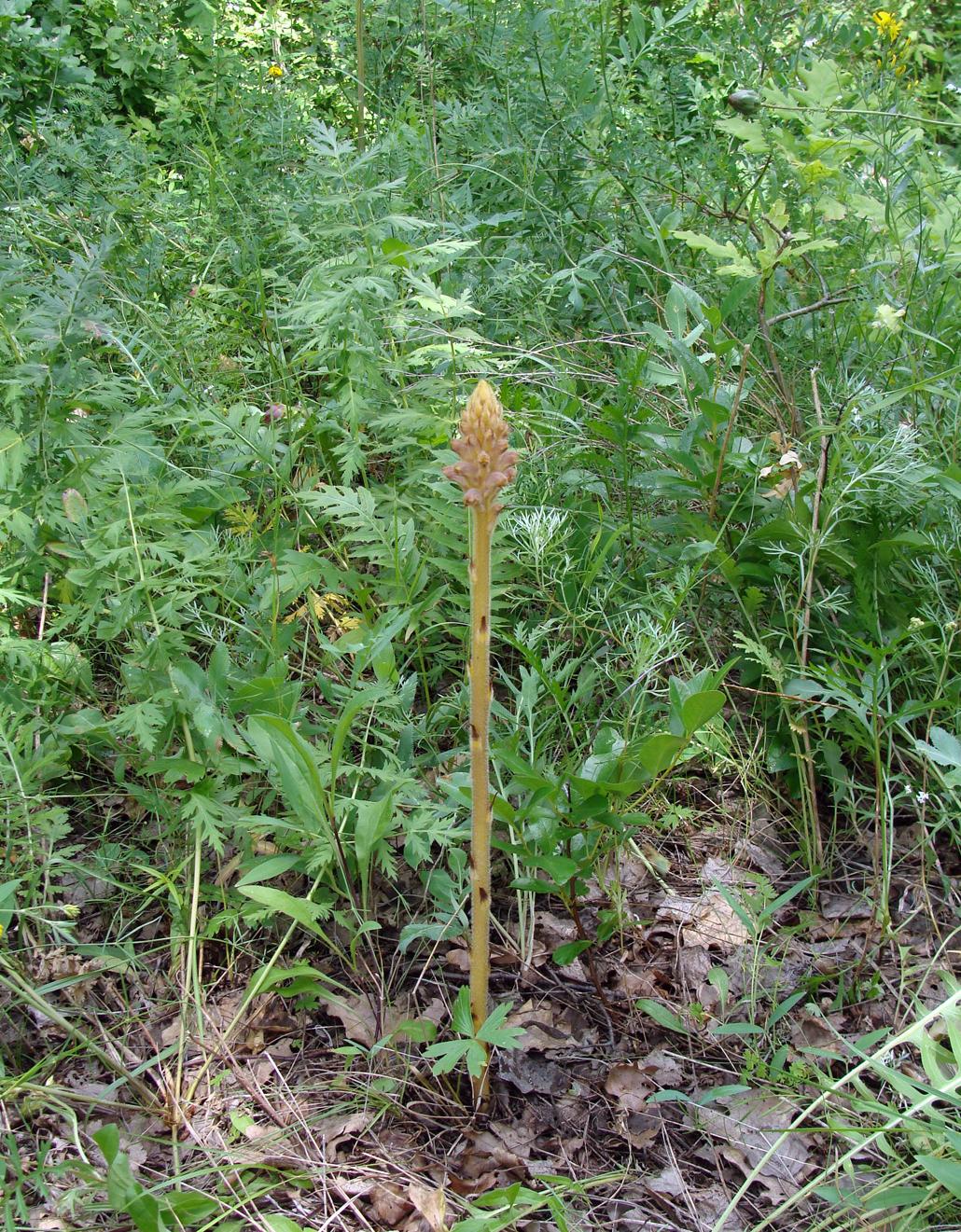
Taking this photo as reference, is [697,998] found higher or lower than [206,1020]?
lower

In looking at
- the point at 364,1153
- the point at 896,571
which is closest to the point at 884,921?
the point at 896,571

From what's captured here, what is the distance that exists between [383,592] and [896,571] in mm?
1177

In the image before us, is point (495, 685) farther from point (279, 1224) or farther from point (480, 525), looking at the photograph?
point (279, 1224)

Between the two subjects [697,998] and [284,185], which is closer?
[697,998]

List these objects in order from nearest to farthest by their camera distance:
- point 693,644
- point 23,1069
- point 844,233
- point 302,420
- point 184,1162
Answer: point 184,1162 → point 23,1069 → point 693,644 → point 302,420 → point 844,233

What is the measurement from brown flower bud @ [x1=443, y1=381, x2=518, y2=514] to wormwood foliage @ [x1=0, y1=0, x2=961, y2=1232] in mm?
13

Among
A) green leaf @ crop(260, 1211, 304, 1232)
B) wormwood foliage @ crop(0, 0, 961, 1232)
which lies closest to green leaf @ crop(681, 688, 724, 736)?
wormwood foliage @ crop(0, 0, 961, 1232)

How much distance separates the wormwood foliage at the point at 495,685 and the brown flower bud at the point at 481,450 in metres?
0.01

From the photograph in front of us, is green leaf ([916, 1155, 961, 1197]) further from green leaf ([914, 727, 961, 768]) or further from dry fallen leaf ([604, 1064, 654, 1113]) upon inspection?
green leaf ([914, 727, 961, 768])

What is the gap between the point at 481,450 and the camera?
131 cm

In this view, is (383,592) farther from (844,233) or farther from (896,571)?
(844,233)

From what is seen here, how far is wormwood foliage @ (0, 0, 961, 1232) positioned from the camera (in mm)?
1733

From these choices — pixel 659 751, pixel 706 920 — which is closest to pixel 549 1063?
pixel 706 920

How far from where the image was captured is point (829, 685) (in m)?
2.03
